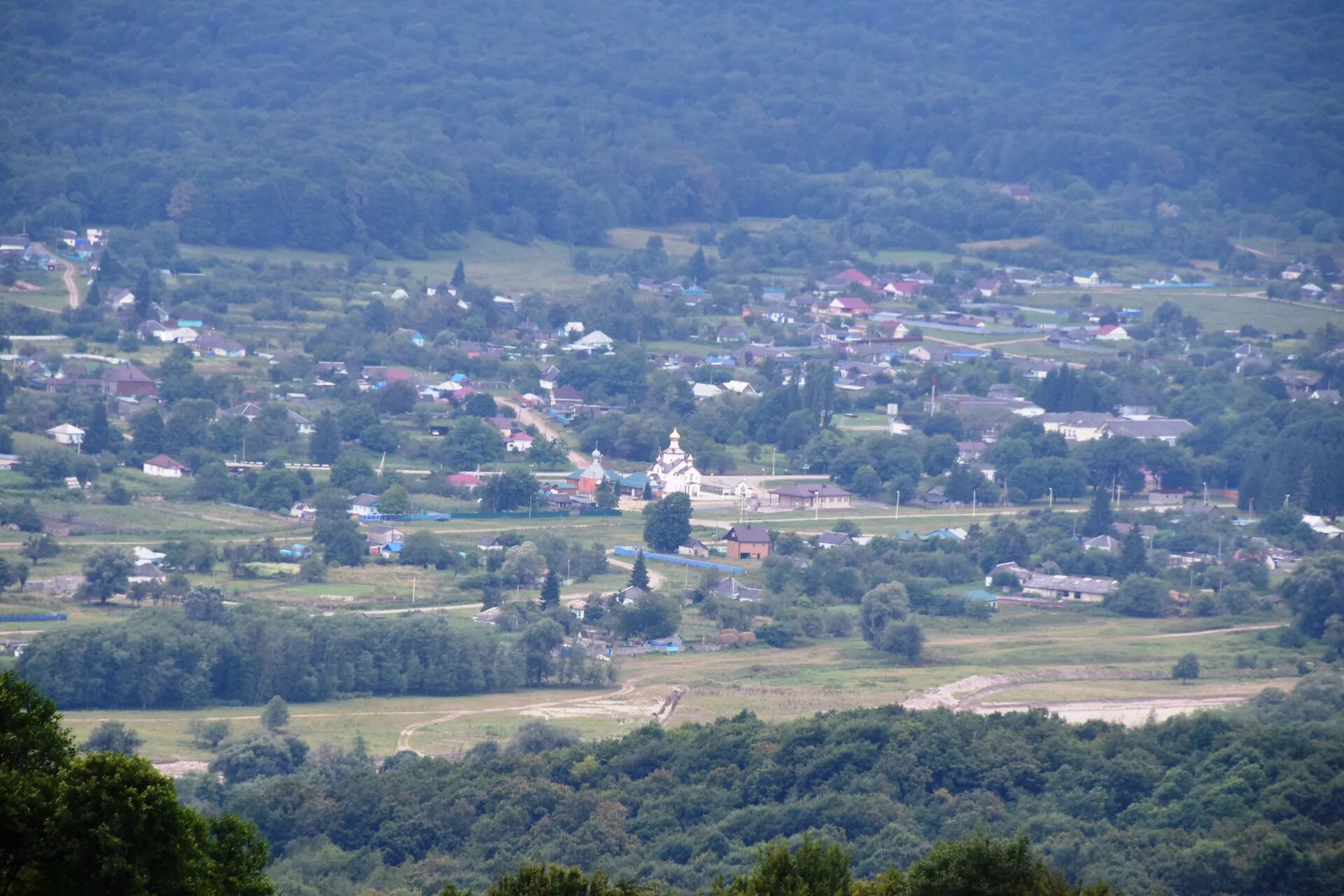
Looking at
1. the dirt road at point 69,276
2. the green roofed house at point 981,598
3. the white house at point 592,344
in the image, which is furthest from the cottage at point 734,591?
the dirt road at point 69,276

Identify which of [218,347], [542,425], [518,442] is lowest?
[518,442]

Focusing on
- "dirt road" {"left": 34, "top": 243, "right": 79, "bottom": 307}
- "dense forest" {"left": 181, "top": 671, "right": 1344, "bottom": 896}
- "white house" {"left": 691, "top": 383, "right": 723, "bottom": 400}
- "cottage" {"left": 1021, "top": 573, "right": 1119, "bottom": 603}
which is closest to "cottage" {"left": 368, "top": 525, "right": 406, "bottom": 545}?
"dense forest" {"left": 181, "top": 671, "right": 1344, "bottom": 896}

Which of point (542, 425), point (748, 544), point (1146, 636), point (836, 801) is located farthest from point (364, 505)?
point (836, 801)

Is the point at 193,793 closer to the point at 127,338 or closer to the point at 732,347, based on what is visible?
the point at 127,338

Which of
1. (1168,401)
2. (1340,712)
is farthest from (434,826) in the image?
(1168,401)

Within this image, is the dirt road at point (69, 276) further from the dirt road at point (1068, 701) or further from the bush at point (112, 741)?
the dirt road at point (1068, 701)

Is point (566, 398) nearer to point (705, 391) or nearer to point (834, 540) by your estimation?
point (705, 391)
